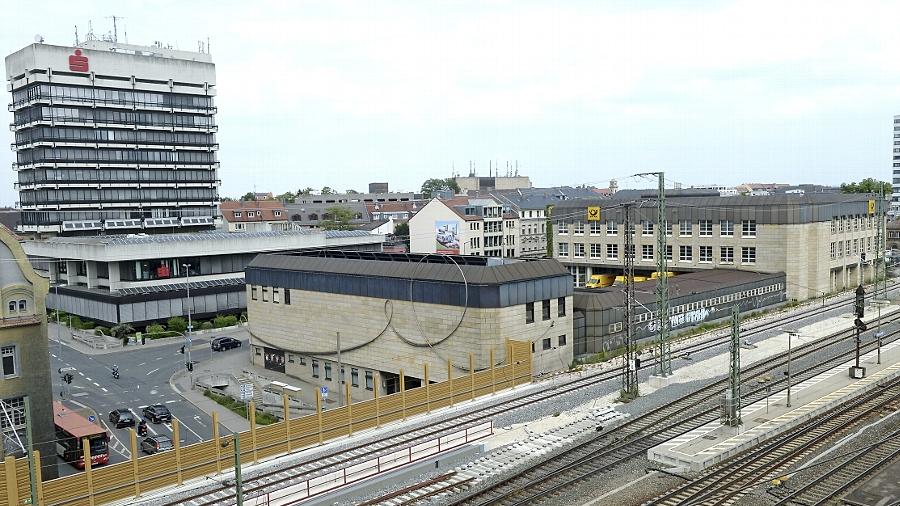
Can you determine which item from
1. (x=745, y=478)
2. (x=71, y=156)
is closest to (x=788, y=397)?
(x=745, y=478)

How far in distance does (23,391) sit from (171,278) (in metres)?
51.3

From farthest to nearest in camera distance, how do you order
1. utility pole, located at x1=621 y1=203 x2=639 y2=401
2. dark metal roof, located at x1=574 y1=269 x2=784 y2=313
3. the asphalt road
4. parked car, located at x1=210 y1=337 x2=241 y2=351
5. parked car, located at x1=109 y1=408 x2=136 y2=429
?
parked car, located at x1=210 y1=337 x2=241 y2=351
dark metal roof, located at x1=574 y1=269 x2=784 y2=313
parked car, located at x1=109 y1=408 x2=136 y2=429
the asphalt road
utility pole, located at x1=621 y1=203 x2=639 y2=401

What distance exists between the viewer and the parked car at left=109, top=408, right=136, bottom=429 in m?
48.8

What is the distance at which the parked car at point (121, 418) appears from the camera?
→ 160 feet

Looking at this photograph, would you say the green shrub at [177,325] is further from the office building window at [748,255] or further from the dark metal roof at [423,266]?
the office building window at [748,255]

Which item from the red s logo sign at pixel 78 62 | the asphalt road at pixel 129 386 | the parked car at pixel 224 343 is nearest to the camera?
the asphalt road at pixel 129 386

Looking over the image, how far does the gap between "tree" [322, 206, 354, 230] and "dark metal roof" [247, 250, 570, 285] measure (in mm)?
82084

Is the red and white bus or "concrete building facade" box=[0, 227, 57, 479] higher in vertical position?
"concrete building facade" box=[0, 227, 57, 479]

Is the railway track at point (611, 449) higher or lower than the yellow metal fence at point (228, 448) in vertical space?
lower

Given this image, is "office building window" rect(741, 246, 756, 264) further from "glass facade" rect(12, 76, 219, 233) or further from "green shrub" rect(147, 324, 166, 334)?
"glass facade" rect(12, 76, 219, 233)

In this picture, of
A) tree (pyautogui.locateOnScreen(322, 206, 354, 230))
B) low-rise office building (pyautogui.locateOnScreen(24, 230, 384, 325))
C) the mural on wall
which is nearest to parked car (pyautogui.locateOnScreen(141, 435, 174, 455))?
Answer: low-rise office building (pyautogui.locateOnScreen(24, 230, 384, 325))

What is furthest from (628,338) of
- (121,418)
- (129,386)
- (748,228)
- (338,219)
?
(338,219)

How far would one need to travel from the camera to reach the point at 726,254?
79.7 metres

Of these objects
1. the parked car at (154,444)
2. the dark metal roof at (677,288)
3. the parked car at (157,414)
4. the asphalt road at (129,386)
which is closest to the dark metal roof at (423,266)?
the dark metal roof at (677,288)
